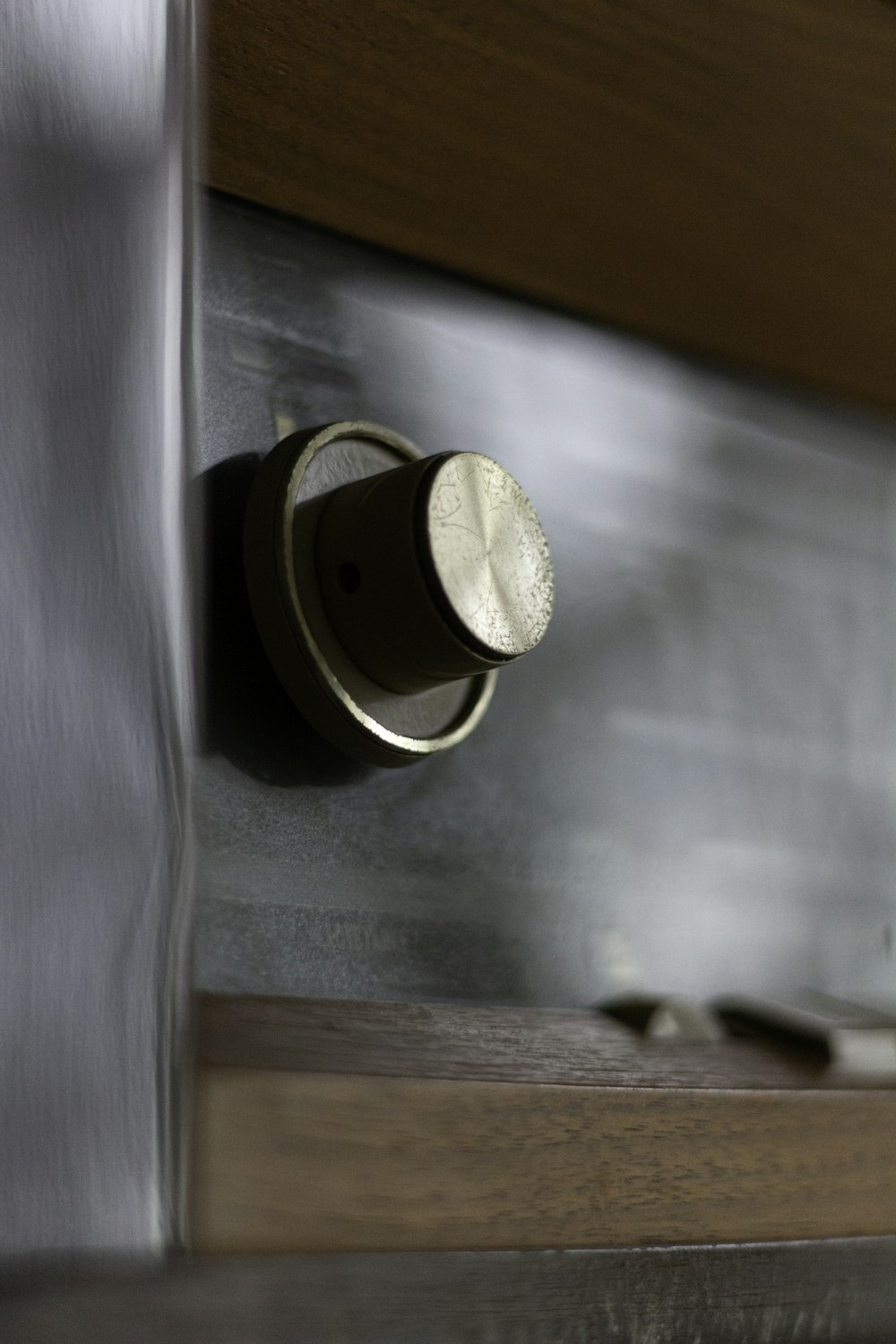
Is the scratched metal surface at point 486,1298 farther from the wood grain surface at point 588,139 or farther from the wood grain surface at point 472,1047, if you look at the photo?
the wood grain surface at point 588,139

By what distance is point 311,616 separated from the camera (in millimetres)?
499

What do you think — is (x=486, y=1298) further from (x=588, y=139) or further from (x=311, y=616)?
(x=588, y=139)

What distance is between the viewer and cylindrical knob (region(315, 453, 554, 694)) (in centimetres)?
46

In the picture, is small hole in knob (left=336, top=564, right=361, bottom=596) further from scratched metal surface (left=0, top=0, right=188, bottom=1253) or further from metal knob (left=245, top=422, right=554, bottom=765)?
scratched metal surface (left=0, top=0, right=188, bottom=1253)

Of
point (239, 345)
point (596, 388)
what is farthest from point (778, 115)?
point (239, 345)

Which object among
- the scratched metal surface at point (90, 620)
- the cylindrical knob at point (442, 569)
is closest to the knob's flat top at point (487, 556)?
the cylindrical knob at point (442, 569)

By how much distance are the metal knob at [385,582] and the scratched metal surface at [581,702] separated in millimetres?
25

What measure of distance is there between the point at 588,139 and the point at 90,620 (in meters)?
0.37

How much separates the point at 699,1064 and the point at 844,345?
0.47m

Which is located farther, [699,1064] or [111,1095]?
[699,1064]

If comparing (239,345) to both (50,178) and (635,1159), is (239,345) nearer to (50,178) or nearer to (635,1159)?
(50,178)

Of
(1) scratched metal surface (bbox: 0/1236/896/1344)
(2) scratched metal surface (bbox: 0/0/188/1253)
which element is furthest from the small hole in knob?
(1) scratched metal surface (bbox: 0/1236/896/1344)

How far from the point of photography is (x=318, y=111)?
0.53m

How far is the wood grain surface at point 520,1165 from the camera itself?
32cm
